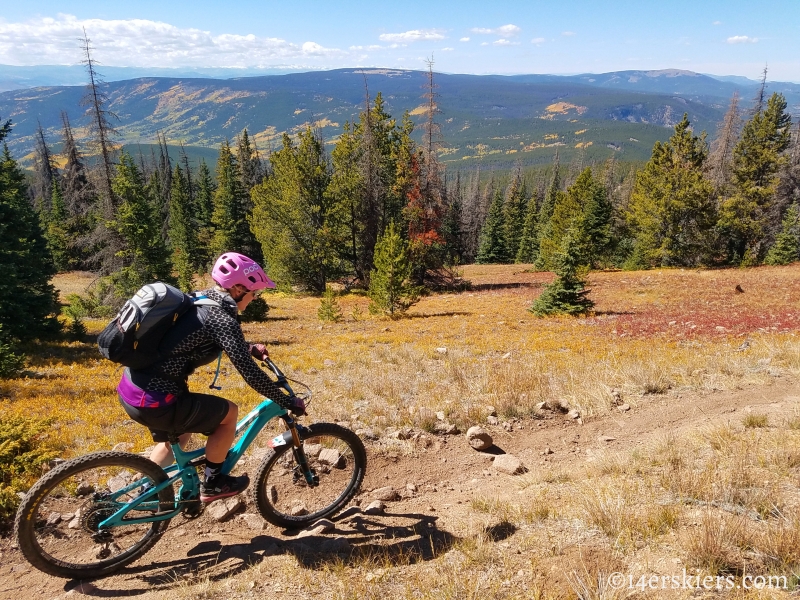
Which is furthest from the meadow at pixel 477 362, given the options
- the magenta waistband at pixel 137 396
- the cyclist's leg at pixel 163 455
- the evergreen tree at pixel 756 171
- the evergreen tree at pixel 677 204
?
the evergreen tree at pixel 756 171

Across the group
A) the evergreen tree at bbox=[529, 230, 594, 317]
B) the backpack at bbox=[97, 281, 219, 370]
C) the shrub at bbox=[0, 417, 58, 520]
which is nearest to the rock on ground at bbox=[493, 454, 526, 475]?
the backpack at bbox=[97, 281, 219, 370]

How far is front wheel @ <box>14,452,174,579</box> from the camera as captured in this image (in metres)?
3.22

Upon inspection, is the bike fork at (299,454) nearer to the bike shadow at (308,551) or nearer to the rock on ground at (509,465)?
the bike shadow at (308,551)

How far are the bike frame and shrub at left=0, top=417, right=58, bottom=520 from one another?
1.25m

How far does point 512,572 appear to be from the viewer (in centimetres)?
314

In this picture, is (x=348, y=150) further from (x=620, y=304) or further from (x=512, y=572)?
(x=512, y=572)

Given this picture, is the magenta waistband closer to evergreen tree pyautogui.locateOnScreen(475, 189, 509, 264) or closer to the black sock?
the black sock

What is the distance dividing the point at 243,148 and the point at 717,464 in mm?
60443

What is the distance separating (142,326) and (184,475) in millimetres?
1493

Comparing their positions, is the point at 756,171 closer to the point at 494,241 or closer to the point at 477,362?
the point at 494,241

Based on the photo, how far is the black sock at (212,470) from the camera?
12.1ft

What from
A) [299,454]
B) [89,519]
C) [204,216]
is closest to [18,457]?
[89,519]

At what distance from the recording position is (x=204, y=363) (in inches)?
131

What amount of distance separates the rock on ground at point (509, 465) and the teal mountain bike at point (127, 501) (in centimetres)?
182
